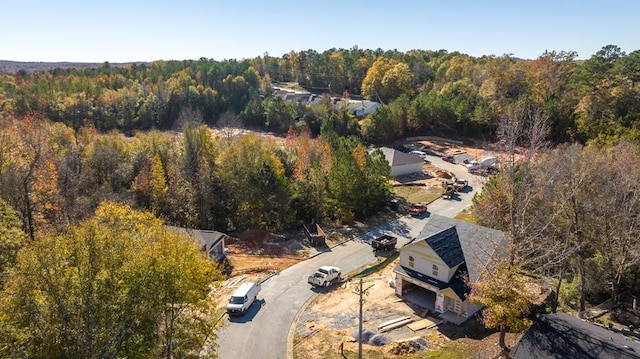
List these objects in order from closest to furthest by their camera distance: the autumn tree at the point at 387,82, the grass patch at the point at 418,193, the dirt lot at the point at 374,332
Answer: the dirt lot at the point at 374,332
the grass patch at the point at 418,193
the autumn tree at the point at 387,82

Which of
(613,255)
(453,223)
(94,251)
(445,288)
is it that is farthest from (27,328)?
(613,255)

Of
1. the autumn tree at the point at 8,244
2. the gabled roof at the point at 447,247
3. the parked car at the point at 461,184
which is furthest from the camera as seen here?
the parked car at the point at 461,184

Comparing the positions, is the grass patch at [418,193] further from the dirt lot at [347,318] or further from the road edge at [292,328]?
the road edge at [292,328]

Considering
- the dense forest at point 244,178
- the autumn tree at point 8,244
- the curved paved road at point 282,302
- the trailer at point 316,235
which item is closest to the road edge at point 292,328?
the curved paved road at point 282,302

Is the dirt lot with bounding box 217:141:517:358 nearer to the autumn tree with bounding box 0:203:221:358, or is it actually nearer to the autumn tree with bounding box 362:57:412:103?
the autumn tree with bounding box 0:203:221:358

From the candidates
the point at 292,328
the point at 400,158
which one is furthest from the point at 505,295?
the point at 400,158

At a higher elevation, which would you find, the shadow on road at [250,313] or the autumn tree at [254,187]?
the autumn tree at [254,187]
